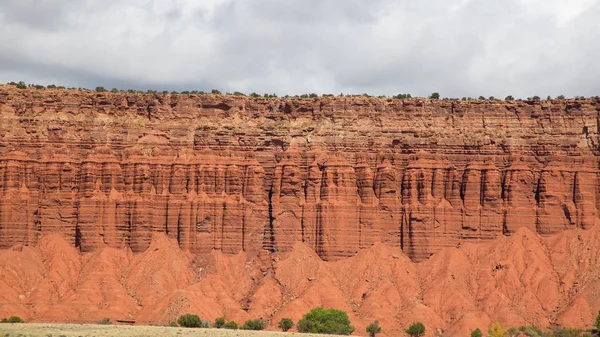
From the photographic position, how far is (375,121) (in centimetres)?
10888

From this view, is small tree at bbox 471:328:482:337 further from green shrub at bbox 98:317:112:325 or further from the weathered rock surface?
green shrub at bbox 98:317:112:325

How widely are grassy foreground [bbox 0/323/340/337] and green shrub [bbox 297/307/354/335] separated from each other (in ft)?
10.2

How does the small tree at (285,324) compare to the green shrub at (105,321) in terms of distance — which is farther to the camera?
the green shrub at (105,321)

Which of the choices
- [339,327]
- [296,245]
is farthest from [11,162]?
[339,327]

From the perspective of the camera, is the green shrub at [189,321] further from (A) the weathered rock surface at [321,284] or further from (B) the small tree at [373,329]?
(B) the small tree at [373,329]

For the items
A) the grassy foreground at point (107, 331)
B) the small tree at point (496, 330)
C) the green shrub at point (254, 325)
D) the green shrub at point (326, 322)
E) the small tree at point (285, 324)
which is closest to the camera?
the grassy foreground at point (107, 331)

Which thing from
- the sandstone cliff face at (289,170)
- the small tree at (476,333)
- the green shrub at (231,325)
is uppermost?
the sandstone cliff face at (289,170)

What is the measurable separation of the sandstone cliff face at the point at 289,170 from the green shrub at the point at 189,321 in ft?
33.6

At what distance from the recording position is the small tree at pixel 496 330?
9438cm

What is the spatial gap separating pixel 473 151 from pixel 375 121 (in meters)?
7.62

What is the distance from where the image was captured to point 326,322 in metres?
95.3

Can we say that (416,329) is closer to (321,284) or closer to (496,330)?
(496,330)

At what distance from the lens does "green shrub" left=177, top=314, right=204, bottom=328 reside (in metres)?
95.4

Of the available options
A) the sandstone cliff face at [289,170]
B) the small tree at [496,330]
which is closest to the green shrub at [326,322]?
the sandstone cliff face at [289,170]
